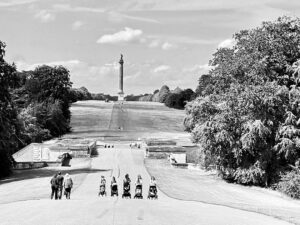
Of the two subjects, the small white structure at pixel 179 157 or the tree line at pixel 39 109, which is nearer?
the tree line at pixel 39 109

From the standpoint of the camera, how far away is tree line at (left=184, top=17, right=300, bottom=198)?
43.5 m

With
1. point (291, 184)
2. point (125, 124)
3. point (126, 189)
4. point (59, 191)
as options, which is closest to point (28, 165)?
point (59, 191)

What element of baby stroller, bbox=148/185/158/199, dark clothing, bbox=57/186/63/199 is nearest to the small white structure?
baby stroller, bbox=148/185/158/199

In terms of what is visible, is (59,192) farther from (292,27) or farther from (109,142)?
(109,142)

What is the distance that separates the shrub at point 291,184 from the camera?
4028 cm

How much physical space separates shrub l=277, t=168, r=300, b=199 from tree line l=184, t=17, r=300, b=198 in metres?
0.07

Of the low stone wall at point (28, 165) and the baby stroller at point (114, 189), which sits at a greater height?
the baby stroller at point (114, 189)

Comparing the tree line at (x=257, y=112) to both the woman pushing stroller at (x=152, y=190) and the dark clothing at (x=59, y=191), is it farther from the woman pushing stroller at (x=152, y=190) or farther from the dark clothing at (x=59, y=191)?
the dark clothing at (x=59, y=191)

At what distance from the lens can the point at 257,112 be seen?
145 feet

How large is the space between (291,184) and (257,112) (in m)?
6.67

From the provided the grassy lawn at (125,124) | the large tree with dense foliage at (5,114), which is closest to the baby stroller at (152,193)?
the large tree with dense foliage at (5,114)

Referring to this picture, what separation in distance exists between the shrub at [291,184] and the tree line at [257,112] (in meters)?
0.07

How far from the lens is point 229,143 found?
4550cm

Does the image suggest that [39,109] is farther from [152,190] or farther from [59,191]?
[152,190]
